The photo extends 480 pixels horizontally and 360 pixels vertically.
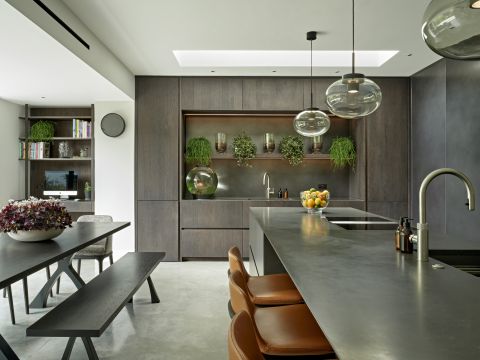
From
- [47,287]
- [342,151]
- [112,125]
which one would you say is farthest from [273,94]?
[47,287]

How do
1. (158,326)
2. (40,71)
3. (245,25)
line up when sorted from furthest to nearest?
(40,71), (245,25), (158,326)

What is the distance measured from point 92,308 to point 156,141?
3.65 meters

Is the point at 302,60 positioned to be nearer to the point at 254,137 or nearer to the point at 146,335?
the point at 254,137

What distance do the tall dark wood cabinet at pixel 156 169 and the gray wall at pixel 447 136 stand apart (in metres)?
3.41

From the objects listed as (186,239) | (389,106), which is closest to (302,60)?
(389,106)

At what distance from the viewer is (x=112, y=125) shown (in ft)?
19.5

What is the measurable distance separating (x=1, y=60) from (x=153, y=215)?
278cm

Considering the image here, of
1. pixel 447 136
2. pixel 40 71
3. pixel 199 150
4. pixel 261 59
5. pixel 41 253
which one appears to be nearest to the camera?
pixel 41 253

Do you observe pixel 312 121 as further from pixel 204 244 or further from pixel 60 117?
pixel 60 117

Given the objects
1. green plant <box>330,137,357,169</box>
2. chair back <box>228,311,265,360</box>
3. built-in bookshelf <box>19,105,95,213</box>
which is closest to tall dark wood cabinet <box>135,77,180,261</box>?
built-in bookshelf <box>19,105,95,213</box>

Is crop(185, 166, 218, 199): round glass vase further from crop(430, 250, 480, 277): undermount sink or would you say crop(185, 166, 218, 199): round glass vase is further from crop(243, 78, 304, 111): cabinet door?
crop(430, 250, 480, 277): undermount sink

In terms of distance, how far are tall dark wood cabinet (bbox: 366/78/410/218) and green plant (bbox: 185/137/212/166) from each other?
2.36 m

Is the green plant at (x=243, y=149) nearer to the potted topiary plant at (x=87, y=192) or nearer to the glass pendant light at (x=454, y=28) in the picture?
the potted topiary plant at (x=87, y=192)

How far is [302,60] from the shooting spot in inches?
217
